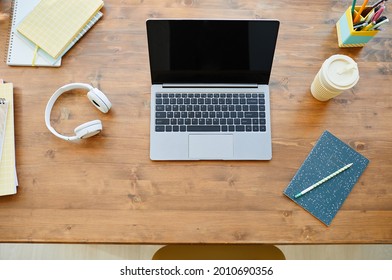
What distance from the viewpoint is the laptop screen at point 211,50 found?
92 centimetres

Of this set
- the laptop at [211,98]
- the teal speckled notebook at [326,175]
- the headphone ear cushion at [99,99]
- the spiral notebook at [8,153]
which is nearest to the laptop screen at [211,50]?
the laptop at [211,98]

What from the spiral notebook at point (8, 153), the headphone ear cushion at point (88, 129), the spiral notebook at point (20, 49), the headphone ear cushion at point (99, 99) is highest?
the spiral notebook at point (20, 49)

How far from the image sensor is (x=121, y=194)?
987 millimetres

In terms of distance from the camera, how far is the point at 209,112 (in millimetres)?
1028

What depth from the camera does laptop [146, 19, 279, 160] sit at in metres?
0.97

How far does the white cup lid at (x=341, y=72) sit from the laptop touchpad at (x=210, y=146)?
0.93 feet

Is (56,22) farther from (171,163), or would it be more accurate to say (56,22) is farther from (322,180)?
(322,180)

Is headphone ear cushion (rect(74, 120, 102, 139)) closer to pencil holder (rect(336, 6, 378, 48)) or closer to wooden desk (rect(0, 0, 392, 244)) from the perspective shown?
wooden desk (rect(0, 0, 392, 244))

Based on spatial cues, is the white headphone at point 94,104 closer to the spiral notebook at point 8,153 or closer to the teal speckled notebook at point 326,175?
the spiral notebook at point 8,153

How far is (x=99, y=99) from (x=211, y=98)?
29cm

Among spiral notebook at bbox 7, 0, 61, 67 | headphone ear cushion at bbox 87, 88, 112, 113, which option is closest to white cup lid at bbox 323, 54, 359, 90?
headphone ear cushion at bbox 87, 88, 112, 113

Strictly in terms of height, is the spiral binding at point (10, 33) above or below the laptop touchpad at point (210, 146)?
above

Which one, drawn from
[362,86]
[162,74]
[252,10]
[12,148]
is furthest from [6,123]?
[362,86]

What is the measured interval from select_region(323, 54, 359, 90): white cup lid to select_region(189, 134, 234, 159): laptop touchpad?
285 millimetres
